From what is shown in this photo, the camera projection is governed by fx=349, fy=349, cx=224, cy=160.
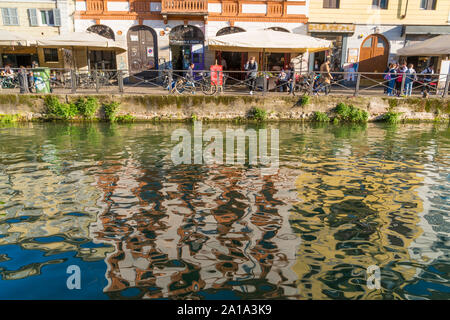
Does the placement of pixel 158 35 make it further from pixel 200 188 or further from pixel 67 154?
pixel 200 188

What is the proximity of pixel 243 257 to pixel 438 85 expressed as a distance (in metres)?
15.8

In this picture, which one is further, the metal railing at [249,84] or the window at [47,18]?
the window at [47,18]

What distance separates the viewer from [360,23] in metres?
20.0

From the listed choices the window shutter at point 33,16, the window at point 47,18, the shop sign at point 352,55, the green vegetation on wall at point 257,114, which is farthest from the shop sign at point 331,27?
the window shutter at point 33,16

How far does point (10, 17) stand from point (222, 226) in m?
21.5

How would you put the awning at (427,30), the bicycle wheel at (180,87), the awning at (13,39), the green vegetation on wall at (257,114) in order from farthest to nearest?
the awning at (427,30)
the awning at (13,39)
the bicycle wheel at (180,87)
the green vegetation on wall at (257,114)

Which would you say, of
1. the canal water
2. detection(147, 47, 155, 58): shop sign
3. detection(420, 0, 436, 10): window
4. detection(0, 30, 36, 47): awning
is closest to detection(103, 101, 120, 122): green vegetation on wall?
the canal water

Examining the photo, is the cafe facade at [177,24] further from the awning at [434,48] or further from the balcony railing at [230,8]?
the awning at [434,48]

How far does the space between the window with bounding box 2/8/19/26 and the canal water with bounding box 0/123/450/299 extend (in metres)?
15.0

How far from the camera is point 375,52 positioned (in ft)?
66.5

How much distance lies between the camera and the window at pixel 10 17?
19938 millimetres

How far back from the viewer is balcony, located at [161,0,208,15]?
62.5 ft

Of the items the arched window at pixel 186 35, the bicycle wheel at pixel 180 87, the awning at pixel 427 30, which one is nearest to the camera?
the bicycle wheel at pixel 180 87
